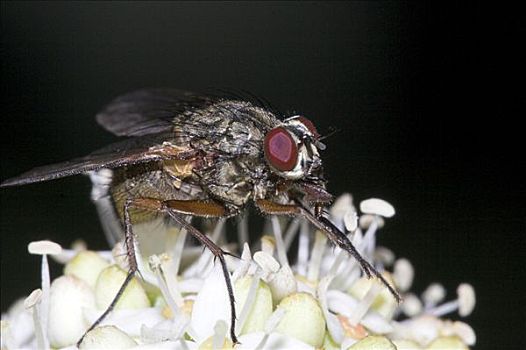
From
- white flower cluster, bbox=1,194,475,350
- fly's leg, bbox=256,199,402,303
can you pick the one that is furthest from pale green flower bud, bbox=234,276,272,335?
fly's leg, bbox=256,199,402,303

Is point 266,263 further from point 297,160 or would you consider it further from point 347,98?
point 347,98

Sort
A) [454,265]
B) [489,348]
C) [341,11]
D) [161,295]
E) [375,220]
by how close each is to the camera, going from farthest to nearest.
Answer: [341,11] < [454,265] < [489,348] < [375,220] < [161,295]

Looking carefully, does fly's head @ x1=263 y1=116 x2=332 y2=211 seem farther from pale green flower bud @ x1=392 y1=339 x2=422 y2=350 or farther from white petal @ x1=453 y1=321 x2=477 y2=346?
white petal @ x1=453 y1=321 x2=477 y2=346

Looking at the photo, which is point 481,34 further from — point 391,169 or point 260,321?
point 260,321

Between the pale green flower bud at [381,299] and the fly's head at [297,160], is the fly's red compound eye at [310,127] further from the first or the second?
the pale green flower bud at [381,299]

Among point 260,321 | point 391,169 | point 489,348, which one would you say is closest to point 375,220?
point 260,321

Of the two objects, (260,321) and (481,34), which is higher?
(481,34)

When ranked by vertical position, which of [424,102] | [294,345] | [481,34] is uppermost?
[481,34]

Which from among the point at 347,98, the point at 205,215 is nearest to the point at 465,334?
the point at 205,215
